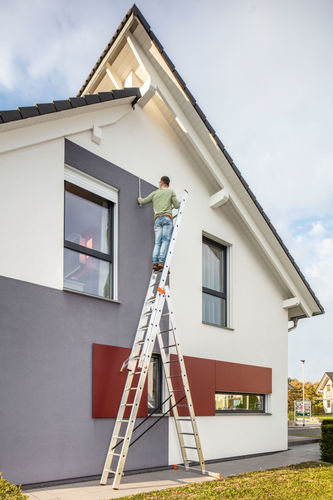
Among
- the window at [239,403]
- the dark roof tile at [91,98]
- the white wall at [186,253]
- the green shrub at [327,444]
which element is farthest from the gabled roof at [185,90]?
the green shrub at [327,444]

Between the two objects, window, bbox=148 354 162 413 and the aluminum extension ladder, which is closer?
the aluminum extension ladder

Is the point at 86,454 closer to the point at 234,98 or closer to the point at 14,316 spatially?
the point at 14,316

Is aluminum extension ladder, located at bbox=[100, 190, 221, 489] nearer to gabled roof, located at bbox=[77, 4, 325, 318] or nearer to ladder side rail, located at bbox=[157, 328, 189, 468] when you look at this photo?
ladder side rail, located at bbox=[157, 328, 189, 468]

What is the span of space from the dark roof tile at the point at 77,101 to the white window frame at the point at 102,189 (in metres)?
0.86

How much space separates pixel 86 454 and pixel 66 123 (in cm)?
459

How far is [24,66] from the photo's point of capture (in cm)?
901

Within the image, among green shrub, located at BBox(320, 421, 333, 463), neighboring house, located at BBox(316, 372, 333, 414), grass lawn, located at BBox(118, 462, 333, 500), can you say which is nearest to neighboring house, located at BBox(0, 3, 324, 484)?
grass lawn, located at BBox(118, 462, 333, 500)

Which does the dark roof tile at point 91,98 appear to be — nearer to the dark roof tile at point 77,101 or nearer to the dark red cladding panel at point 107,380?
the dark roof tile at point 77,101

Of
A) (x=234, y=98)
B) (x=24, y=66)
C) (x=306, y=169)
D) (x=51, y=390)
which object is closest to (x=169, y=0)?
(x=234, y=98)

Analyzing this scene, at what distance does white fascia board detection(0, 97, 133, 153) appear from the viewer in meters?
5.77

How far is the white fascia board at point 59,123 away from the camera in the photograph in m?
5.77

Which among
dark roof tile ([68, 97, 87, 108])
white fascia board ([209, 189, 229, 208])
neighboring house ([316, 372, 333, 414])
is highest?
dark roof tile ([68, 97, 87, 108])

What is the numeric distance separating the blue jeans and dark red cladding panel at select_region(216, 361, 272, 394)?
2.87 meters

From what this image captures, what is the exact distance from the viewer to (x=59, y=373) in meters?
5.91
